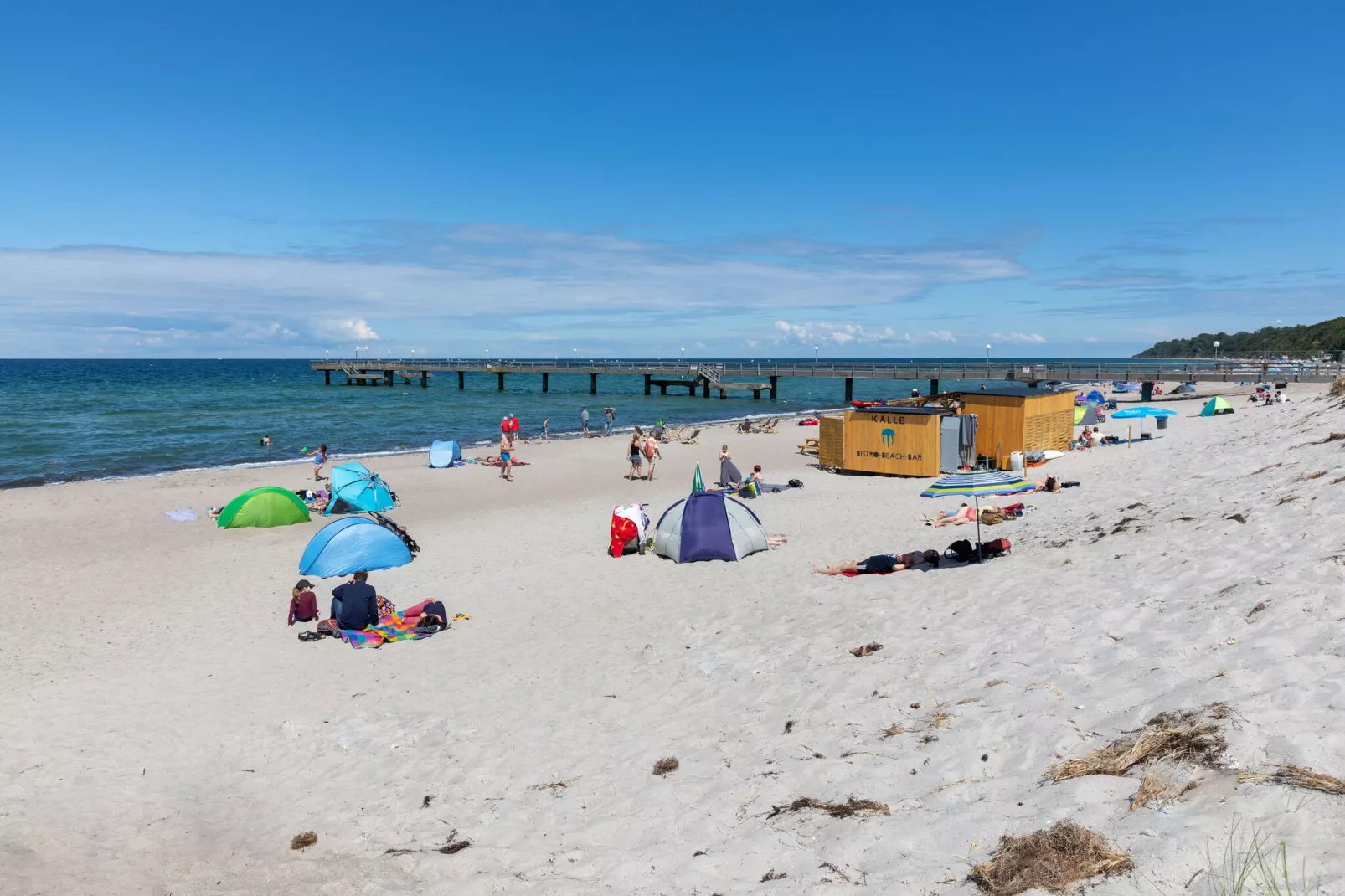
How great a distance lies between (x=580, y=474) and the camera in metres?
24.3

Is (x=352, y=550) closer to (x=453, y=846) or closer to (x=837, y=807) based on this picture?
(x=453, y=846)

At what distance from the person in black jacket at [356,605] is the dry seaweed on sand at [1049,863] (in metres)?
7.93

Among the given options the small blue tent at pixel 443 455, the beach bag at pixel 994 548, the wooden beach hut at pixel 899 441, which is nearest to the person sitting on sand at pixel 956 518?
the beach bag at pixel 994 548

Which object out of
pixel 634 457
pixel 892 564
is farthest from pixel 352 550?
pixel 634 457

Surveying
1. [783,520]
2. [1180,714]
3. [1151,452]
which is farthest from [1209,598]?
[1151,452]

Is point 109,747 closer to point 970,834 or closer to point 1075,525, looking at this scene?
point 970,834

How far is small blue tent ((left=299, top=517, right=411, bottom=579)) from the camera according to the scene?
1263cm

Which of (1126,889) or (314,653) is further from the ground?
(1126,889)

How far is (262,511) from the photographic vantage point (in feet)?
54.5

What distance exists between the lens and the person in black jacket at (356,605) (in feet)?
32.0

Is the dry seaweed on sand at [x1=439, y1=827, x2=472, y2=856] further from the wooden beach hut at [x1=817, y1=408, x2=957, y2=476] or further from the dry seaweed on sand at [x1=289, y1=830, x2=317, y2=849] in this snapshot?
the wooden beach hut at [x1=817, y1=408, x2=957, y2=476]

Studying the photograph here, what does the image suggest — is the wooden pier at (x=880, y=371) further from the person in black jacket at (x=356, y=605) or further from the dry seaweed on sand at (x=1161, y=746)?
the dry seaweed on sand at (x=1161, y=746)

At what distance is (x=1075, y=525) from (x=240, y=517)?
15.4 meters

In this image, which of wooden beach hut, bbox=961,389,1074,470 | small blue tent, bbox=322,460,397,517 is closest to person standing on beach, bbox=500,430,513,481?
small blue tent, bbox=322,460,397,517
